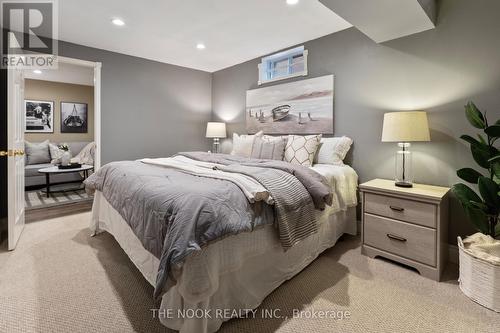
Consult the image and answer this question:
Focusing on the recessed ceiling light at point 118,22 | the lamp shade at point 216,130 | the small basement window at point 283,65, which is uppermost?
the recessed ceiling light at point 118,22

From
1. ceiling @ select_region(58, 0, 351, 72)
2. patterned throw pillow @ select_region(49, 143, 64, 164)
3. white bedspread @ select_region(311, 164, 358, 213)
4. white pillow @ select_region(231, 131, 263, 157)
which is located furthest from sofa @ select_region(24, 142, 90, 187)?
white bedspread @ select_region(311, 164, 358, 213)

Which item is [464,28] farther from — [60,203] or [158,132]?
[60,203]

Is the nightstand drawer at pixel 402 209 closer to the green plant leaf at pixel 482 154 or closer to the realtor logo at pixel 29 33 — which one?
the green plant leaf at pixel 482 154

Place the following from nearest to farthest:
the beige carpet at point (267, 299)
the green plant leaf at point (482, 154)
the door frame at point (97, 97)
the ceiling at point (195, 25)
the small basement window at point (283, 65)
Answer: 1. the beige carpet at point (267, 299)
2. the green plant leaf at point (482, 154)
3. the ceiling at point (195, 25)
4. the small basement window at point (283, 65)
5. the door frame at point (97, 97)

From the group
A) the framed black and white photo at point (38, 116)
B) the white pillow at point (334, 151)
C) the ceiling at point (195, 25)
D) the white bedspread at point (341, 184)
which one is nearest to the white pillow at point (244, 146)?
the white pillow at point (334, 151)

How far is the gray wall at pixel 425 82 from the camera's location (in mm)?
2098

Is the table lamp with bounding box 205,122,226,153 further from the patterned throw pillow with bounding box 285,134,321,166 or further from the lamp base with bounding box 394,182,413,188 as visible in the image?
the lamp base with bounding box 394,182,413,188

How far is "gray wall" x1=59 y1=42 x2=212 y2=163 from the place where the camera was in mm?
3818

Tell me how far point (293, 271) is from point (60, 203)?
389 cm

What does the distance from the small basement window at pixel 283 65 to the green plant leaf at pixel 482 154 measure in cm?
209

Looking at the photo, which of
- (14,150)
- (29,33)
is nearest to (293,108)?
(14,150)

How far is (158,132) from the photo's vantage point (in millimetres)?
4375

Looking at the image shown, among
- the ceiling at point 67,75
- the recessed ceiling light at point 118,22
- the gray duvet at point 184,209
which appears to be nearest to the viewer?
the gray duvet at point 184,209

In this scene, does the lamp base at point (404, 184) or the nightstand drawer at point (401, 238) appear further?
the lamp base at point (404, 184)
